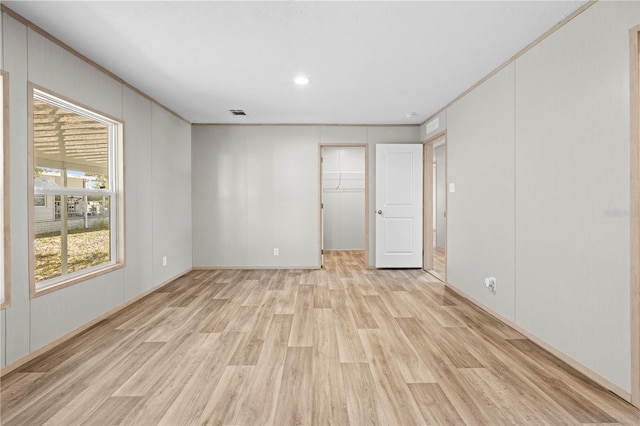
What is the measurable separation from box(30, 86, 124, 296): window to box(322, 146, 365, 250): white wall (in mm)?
4806

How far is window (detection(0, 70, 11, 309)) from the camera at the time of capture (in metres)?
2.15

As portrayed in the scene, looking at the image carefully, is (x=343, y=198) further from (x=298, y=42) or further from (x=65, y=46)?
(x=65, y=46)

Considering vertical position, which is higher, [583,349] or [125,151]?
[125,151]

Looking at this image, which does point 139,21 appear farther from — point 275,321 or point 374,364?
point 374,364

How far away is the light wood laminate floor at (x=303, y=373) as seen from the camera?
5.68ft

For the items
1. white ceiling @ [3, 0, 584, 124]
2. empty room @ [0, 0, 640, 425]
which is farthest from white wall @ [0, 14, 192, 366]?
white ceiling @ [3, 0, 584, 124]

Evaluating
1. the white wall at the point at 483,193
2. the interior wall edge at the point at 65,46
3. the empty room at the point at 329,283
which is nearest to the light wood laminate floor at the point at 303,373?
the empty room at the point at 329,283

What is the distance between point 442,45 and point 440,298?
272cm

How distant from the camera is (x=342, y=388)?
1962 mm

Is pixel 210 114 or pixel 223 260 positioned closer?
pixel 210 114

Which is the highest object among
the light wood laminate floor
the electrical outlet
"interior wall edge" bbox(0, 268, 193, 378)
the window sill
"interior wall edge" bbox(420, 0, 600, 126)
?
"interior wall edge" bbox(420, 0, 600, 126)

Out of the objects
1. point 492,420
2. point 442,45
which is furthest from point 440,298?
point 442,45

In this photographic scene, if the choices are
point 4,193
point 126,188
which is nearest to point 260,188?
point 126,188

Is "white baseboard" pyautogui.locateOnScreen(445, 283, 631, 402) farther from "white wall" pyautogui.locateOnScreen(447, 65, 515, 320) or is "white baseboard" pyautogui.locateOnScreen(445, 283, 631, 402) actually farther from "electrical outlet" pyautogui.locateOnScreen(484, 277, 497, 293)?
"electrical outlet" pyautogui.locateOnScreen(484, 277, 497, 293)
